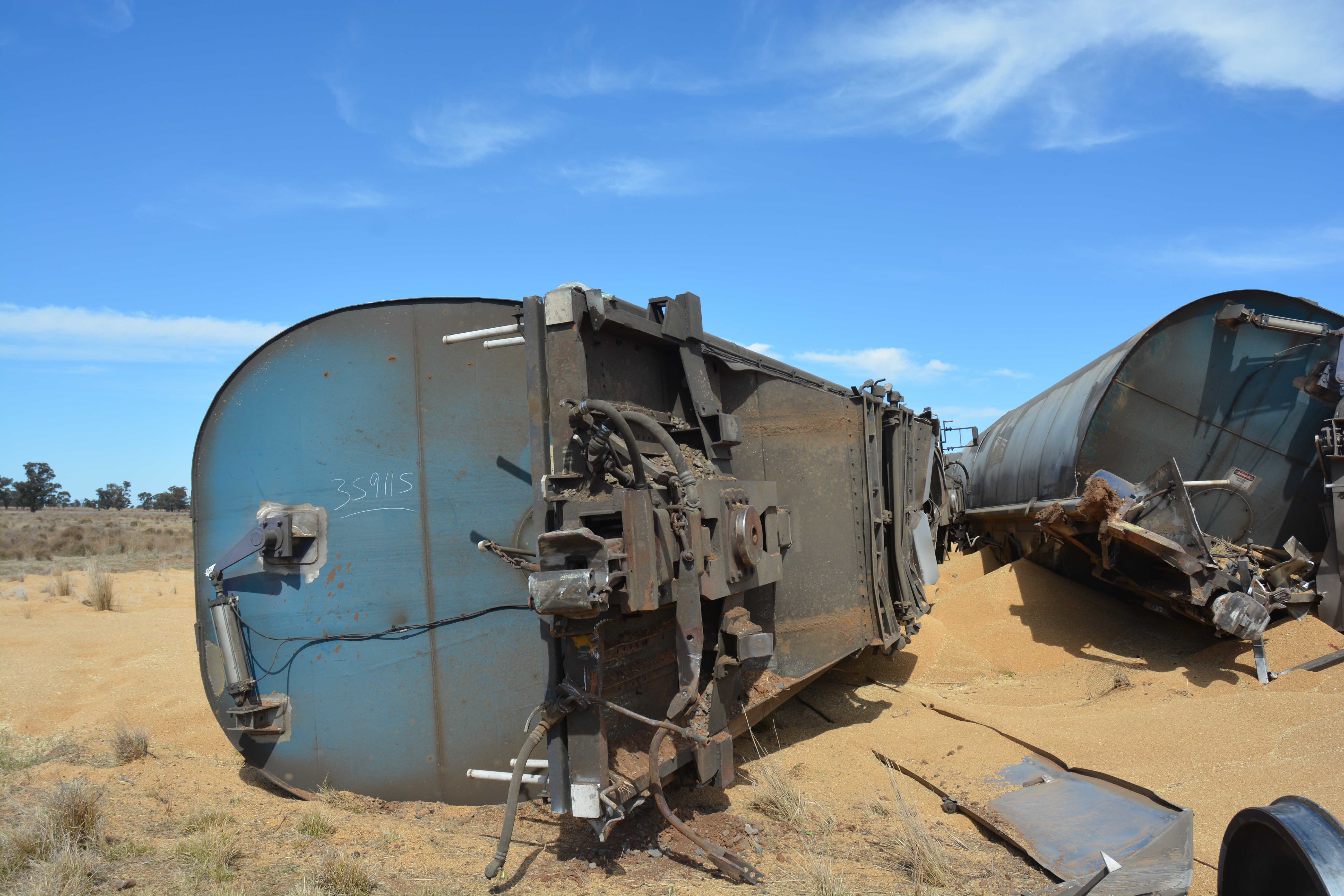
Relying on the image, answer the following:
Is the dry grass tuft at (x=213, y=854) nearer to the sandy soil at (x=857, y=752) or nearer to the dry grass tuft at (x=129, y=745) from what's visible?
the sandy soil at (x=857, y=752)

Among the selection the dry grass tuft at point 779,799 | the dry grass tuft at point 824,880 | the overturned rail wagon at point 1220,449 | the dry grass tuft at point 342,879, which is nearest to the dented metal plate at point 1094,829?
the dry grass tuft at point 824,880

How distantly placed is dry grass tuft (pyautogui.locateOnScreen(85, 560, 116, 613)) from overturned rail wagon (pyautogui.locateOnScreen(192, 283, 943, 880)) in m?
9.64

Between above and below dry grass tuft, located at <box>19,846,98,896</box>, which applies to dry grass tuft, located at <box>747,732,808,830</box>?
below

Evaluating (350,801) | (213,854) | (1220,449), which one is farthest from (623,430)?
(1220,449)

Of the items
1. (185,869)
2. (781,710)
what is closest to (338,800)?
(185,869)

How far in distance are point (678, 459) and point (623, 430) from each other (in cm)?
39

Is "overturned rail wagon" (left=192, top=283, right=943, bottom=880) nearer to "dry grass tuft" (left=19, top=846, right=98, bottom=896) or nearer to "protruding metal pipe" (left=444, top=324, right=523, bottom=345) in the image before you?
"protruding metal pipe" (left=444, top=324, right=523, bottom=345)

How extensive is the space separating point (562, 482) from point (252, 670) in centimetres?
316

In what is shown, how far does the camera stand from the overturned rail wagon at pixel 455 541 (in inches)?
186

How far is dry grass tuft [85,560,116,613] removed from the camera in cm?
1321

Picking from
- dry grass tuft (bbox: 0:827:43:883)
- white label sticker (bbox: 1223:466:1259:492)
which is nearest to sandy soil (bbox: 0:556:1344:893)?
dry grass tuft (bbox: 0:827:43:883)

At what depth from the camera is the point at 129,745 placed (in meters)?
6.03

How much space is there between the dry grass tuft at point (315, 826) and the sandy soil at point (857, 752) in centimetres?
6

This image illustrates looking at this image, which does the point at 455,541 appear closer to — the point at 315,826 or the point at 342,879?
the point at 315,826
